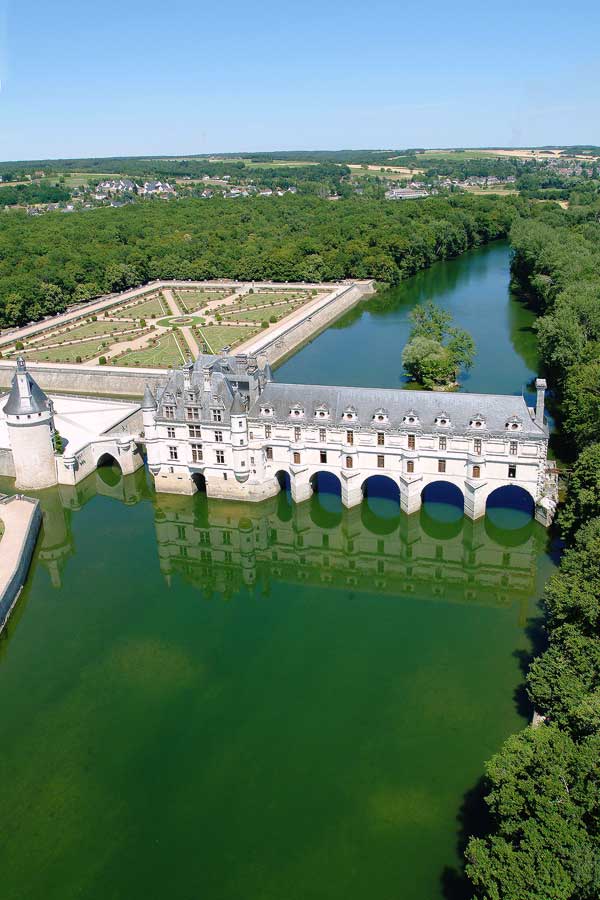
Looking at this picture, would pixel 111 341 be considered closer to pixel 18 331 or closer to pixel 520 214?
pixel 18 331

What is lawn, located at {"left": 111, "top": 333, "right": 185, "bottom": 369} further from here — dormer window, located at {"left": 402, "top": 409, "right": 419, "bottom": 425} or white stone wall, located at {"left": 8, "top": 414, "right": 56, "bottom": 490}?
dormer window, located at {"left": 402, "top": 409, "right": 419, "bottom": 425}

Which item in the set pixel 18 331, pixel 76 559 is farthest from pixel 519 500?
pixel 18 331

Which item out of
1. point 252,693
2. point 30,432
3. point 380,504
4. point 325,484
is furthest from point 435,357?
point 252,693

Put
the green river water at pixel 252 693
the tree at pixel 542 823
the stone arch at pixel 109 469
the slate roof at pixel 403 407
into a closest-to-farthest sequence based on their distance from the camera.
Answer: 1. the tree at pixel 542 823
2. the green river water at pixel 252 693
3. the slate roof at pixel 403 407
4. the stone arch at pixel 109 469

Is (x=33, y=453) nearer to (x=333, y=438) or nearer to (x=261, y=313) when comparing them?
(x=333, y=438)

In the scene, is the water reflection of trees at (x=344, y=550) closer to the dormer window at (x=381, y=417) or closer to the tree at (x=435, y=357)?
the dormer window at (x=381, y=417)

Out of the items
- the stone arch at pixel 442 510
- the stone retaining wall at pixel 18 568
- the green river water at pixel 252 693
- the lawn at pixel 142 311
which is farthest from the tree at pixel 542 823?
the lawn at pixel 142 311

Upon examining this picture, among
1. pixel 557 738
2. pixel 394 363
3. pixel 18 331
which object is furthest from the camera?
pixel 18 331

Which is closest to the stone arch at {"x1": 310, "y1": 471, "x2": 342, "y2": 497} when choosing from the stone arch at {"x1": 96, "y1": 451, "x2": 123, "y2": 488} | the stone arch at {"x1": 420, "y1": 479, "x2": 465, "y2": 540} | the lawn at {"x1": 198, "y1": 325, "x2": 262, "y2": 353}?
the stone arch at {"x1": 420, "y1": 479, "x2": 465, "y2": 540}
